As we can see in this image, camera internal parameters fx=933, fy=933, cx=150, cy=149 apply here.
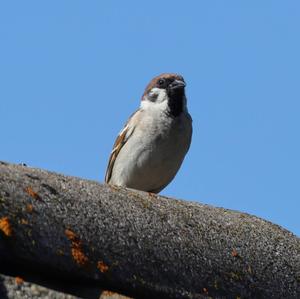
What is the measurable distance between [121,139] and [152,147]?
48 cm

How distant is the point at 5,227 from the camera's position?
2742mm

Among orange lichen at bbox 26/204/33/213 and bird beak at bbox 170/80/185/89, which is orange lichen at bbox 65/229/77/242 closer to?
orange lichen at bbox 26/204/33/213

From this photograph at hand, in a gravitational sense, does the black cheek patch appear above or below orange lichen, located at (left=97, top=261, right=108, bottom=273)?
above

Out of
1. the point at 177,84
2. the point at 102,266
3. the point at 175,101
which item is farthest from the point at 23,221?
the point at 177,84

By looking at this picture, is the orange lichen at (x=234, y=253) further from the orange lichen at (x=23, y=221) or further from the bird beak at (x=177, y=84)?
the bird beak at (x=177, y=84)

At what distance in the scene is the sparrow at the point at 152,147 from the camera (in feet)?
26.5

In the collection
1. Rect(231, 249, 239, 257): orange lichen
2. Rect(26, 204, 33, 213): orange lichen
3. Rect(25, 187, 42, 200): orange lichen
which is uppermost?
Rect(231, 249, 239, 257): orange lichen

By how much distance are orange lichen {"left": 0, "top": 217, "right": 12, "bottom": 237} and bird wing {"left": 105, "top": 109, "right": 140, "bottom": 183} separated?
18.4ft

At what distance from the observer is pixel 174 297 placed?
121 inches

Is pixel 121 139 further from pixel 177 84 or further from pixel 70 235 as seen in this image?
pixel 70 235

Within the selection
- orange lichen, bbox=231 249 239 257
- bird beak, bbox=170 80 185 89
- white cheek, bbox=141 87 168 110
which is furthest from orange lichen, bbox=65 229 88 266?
bird beak, bbox=170 80 185 89

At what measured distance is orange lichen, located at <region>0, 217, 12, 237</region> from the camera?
273cm

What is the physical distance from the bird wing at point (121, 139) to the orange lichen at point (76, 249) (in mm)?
5414

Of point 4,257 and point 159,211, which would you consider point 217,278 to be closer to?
point 159,211
